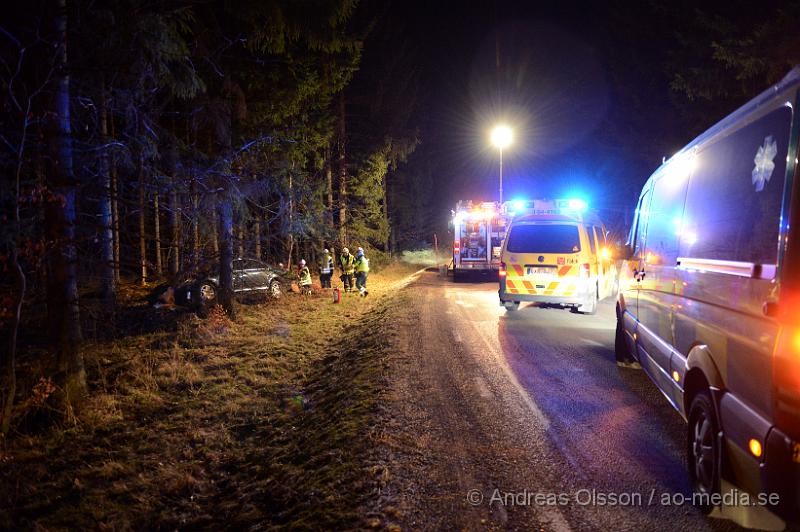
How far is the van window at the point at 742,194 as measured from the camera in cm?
275

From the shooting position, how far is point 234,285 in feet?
50.3

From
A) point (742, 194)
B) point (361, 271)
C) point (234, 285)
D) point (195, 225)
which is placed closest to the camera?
point (742, 194)

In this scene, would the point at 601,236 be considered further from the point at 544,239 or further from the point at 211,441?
the point at 211,441

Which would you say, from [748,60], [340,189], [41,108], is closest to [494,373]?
[41,108]

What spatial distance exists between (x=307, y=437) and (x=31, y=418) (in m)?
4.37

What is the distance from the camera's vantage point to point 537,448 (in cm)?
438

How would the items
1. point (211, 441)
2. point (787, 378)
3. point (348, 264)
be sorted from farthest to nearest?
point (348, 264)
point (211, 441)
point (787, 378)

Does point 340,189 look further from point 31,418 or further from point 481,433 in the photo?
point 481,433

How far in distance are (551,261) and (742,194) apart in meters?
7.12

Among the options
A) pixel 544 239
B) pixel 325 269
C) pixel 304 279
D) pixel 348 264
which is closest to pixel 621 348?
pixel 544 239

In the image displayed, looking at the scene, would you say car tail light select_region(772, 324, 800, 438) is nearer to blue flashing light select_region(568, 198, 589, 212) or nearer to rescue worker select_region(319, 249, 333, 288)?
blue flashing light select_region(568, 198, 589, 212)

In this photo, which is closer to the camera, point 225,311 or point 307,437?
point 307,437

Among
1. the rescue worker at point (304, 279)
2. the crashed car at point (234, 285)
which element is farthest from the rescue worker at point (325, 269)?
the crashed car at point (234, 285)

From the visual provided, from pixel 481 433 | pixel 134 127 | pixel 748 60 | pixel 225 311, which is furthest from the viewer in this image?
pixel 748 60
